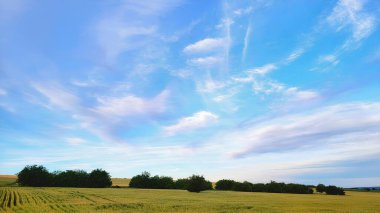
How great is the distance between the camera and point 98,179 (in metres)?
133

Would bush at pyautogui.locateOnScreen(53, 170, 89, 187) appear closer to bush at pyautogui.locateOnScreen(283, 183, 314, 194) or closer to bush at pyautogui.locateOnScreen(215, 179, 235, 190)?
bush at pyautogui.locateOnScreen(215, 179, 235, 190)

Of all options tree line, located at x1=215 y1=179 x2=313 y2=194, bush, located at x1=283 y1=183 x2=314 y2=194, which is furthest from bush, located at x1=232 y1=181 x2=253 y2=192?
bush, located at x1=283 y1=183 x2=314 y2=194

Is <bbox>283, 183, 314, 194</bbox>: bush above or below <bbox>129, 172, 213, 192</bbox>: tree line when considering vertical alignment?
below

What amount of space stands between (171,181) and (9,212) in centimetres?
10871

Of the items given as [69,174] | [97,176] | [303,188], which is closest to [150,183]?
[97,176]

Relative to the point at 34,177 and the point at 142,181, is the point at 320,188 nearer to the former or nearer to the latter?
the point at 142,181

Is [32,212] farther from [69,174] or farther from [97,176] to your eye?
[69,174]

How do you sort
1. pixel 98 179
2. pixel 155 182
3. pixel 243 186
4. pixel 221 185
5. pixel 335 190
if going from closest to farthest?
pixel 335 190 → pixel 243 186 → pixel 221 185 → pixel 98 179 → pixel 155 182

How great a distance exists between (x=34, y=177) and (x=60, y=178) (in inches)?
379

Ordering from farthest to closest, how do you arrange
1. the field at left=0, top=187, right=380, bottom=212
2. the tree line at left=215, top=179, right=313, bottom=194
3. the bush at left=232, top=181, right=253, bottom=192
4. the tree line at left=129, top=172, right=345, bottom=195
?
the bush at left=232, top=181, right=253, bottom=192 < the tree line at left=215, top=179, right=313, bottom=194 < the tree line at left=129, top=172, right=345, bottom=195 < the field at left=0, top=187, right=380, bottom=212

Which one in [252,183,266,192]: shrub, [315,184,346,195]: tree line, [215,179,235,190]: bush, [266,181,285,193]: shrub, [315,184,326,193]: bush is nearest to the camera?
[315,184,346,195]: tree line

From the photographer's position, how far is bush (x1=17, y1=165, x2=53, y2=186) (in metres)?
133

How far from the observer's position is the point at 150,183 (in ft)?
445

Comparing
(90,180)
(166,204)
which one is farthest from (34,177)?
(166,204)
